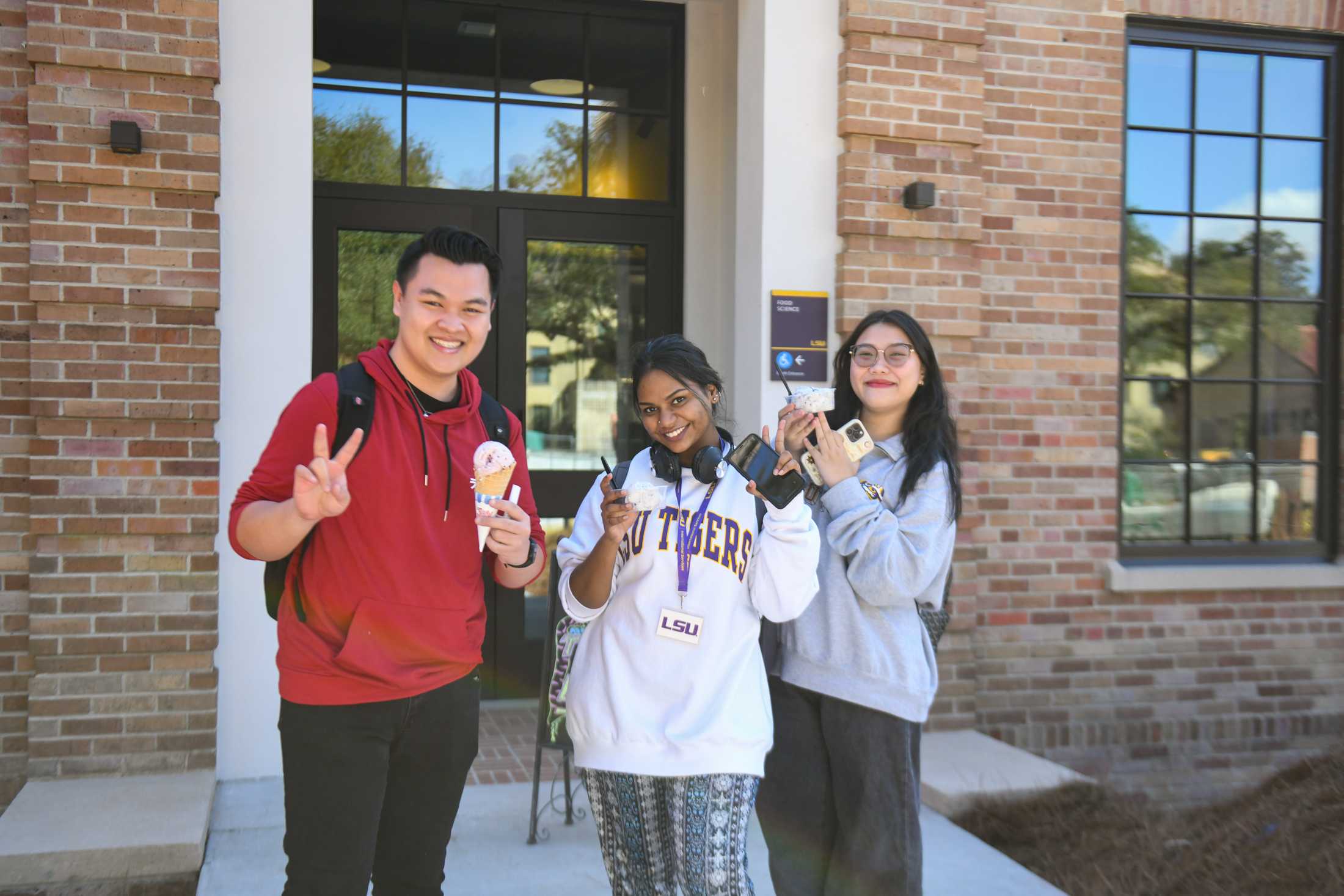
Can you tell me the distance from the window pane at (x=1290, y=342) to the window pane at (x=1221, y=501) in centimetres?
59

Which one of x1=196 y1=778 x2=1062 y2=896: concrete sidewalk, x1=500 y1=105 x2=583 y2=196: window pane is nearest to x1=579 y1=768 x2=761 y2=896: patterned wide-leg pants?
x1=196 y1=778 x2=1062 y2=896: concrete sidewalk

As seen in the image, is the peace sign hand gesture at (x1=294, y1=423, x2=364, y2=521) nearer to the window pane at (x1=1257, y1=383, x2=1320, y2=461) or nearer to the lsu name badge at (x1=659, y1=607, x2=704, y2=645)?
the lsu name badge at (x1=659, y1=607, x2=704, y2=645)

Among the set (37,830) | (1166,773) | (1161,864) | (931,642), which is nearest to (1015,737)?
(1166,773)

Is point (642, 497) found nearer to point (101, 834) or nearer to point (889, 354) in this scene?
point (889, 354)

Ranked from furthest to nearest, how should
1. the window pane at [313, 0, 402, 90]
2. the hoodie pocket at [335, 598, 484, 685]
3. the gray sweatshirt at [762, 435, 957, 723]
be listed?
the window pane at [313, 0, 402, 90] → the gray sweatshirt at [762, 435, 957, 723] → the hoodie pocket at [335, 598, 484, 685]

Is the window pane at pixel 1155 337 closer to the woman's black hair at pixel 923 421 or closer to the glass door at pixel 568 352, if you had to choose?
the glass door at pixel 568 352

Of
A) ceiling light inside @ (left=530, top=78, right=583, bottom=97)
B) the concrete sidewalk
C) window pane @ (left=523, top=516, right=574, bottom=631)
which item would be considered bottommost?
the concrete sidewalk

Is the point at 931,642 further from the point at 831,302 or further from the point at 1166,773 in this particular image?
the point at 1166,773

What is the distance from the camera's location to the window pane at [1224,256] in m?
6.10

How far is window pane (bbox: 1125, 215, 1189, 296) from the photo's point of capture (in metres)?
5.99

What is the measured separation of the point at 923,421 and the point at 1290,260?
4434mm

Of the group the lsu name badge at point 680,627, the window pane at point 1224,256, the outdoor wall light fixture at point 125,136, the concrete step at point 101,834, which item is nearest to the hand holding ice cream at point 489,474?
the lsu name badge at point 680,627

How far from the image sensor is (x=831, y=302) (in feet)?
17.2

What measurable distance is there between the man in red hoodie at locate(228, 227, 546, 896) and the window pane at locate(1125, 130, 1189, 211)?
470 cm
